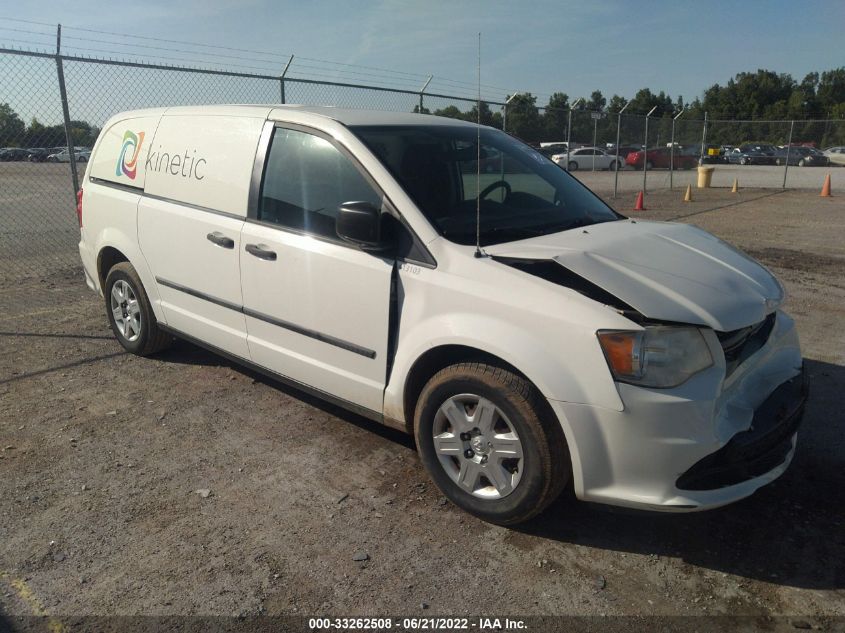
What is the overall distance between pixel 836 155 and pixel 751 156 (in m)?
4.50

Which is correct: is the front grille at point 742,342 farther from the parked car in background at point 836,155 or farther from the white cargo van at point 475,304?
the parked car in background at point 836,155

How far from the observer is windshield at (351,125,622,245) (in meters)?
3.45

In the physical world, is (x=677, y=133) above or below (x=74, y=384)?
above

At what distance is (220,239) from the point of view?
13.4ft

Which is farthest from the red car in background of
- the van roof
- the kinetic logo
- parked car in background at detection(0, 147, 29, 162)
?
the kinetic logo

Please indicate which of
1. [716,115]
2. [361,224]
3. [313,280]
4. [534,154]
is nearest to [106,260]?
[313,280]

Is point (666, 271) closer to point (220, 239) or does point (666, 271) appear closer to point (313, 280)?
point (313, 280)

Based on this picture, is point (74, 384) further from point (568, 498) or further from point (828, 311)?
point (828, 311)

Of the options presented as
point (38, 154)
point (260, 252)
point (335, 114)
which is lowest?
point (260, 252)

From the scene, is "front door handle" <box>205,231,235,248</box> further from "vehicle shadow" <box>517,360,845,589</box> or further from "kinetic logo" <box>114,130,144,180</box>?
"vehicle shadow" <box>517,360,845,589</box>

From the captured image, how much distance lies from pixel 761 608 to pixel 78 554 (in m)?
2.81

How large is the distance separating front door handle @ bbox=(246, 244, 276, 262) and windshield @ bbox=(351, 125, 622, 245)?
0.83 m

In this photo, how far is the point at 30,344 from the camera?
18.5 feet

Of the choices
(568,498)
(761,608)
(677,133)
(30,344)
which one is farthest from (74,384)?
(677,133)
